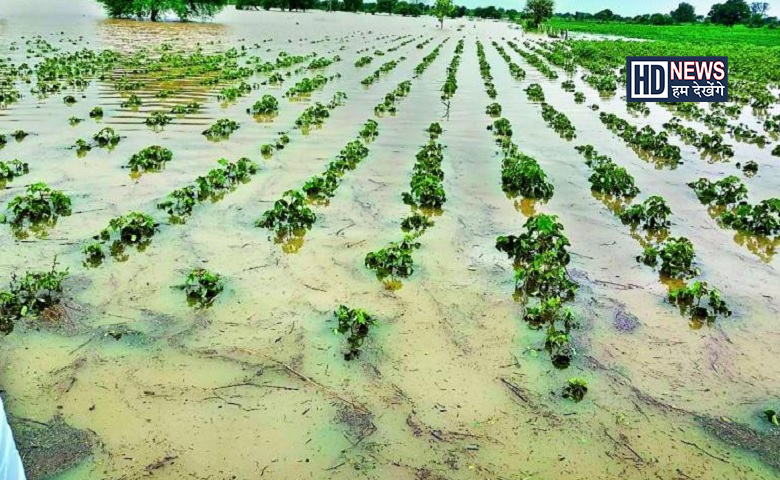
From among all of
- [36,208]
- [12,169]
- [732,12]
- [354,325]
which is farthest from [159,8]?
[732,12]

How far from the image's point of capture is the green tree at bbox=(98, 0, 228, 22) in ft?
206

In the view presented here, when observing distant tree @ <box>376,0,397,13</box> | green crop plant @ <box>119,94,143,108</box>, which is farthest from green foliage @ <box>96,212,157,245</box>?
distant tree @ <box>376,0,397,13</box>

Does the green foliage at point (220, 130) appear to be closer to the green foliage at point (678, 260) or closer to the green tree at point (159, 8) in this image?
the green foliage at point (678, 260)

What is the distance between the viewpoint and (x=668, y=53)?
41.1 meters

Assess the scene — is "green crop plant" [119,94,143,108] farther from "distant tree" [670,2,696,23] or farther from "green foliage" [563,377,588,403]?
"distant tree" [670,2,696,23]

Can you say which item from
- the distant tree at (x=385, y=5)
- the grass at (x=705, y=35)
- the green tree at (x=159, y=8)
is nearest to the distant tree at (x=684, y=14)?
the grass at (x=705, y=35)

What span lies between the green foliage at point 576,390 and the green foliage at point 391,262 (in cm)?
285

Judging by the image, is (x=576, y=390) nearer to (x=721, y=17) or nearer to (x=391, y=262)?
(x=391, y=262)

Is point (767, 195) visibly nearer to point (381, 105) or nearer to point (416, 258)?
point (416, 258)

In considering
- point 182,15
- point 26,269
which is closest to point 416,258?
point 26,269

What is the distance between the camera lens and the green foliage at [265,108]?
1795 centimetres

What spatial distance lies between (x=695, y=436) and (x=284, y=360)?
3920 millimetres

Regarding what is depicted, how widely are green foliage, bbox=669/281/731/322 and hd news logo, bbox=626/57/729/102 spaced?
58.0 ft

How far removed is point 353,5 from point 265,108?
12584 centimetres
